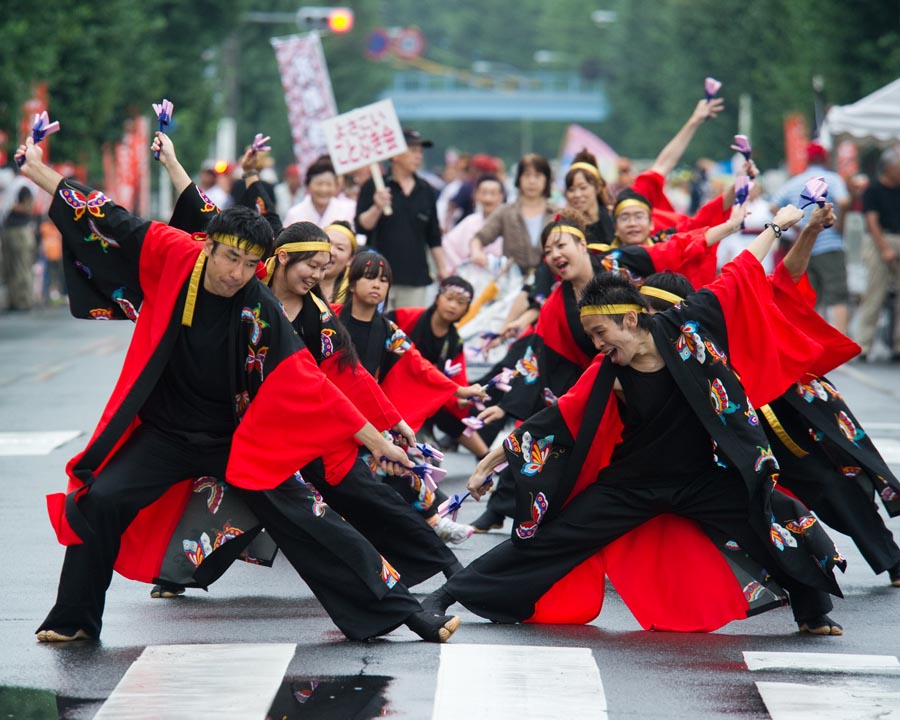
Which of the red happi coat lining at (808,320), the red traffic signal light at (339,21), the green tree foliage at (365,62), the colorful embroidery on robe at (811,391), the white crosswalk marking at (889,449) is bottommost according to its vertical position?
the green tree foliage at (365,62)

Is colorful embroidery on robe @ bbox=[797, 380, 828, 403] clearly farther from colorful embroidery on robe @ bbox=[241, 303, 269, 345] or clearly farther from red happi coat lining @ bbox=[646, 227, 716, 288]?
colorful embroidery on robe @ bbox=[241, 303, 269, 345]

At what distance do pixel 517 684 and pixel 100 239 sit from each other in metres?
2.24

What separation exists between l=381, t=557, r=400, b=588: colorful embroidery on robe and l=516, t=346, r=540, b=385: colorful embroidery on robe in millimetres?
2512

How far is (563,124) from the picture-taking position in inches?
4525

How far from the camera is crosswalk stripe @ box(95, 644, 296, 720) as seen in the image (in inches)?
215

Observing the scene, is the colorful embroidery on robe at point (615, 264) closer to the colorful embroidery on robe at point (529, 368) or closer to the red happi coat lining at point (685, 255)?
the red happi coat lining at point (685, 255)

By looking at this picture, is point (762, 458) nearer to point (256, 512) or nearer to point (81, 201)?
point (256, 512)

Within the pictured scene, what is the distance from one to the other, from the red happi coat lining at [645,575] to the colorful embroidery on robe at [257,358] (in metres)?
1.19

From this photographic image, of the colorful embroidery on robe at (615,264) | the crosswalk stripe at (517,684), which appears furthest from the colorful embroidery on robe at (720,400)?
the colorful embroidery on robe at (615,264)

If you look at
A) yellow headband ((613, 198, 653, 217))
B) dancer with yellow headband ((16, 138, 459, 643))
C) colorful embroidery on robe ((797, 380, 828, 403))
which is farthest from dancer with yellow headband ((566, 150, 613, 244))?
dancer with yellow headband ((16, 138, 459, 643))

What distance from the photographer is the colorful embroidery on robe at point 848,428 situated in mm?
7779

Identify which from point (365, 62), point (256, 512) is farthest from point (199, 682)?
point (365, 62)

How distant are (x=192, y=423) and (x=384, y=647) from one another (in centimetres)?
106

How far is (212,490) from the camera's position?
6.71 meters
